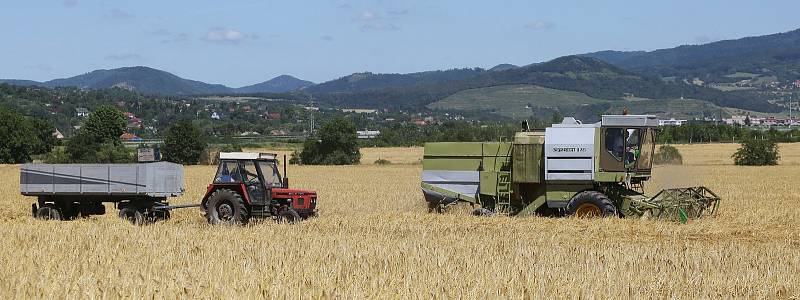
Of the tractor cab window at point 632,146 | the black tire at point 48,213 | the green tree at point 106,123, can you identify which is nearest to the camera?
the tractor cab window at point 632,146

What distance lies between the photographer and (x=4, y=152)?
218 feet

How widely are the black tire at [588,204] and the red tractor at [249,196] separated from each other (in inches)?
202

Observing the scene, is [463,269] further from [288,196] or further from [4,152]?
[4,152]

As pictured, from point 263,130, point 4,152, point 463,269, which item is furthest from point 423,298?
point 263,130

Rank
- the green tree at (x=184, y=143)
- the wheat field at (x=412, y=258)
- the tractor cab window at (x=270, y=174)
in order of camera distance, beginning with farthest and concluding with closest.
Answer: the green tree at (x=184, y=143) < the tractor cab window at (x=270, y=174) < the wheat field at (x=412, y=258)

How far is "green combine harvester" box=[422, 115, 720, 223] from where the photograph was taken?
1903 cm

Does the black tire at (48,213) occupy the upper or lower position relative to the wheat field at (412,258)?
lower

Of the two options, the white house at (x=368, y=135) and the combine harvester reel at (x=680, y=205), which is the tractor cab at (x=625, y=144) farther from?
the white house at (x=368, y=135)

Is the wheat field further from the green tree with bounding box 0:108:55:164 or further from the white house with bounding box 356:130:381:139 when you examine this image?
the white house with bounding box 356:130:381:139

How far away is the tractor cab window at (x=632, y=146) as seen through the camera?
1945cm

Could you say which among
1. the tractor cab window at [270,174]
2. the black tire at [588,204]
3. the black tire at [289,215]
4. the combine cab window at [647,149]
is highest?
the combine cab window at [647,149]

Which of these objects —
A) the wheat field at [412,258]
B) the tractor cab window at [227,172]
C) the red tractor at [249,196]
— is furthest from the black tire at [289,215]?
the tractor cab window at [227,172]

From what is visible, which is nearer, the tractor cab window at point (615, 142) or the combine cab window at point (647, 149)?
the tractor cab window at point (615, 142)

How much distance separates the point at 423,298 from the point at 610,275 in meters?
2.80
